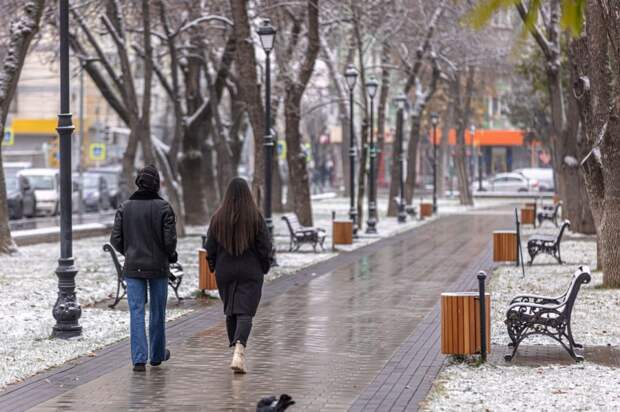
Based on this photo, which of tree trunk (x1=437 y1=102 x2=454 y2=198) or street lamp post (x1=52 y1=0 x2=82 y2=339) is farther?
tree trunk (x1=437 y1=102 x2=454 y2=198)

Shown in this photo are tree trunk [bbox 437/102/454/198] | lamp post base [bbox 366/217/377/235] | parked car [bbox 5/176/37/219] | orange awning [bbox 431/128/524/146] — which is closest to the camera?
lamp post base [bbox 366/217/377/235]

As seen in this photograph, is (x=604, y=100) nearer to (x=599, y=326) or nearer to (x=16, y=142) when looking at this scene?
(x=599, y=326)

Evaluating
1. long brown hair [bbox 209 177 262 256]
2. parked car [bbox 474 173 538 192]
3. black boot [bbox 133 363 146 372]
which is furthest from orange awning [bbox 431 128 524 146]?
long brown hair [bbox 209 177 262 256]

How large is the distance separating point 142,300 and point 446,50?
38911 mm

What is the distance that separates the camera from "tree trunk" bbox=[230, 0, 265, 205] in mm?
26688

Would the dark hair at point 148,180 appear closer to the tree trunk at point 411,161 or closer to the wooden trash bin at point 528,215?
the wooden trash bin at point 528,215

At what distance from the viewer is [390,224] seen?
4438 cm

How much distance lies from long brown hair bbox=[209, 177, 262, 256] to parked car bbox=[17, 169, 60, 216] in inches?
1676

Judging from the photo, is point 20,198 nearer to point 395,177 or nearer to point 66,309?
point 395,177

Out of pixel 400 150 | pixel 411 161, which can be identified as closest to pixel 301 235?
pixel 400 150

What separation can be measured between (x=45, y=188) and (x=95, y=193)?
4745mm

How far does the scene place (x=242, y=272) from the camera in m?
11.9

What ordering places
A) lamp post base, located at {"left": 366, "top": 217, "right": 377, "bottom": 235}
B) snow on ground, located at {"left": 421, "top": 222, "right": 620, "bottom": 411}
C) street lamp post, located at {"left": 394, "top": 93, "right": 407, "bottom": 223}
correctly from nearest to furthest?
snow on ground, located at {"left": 421, "top": 222, "right": 620, "bottom": 411}, lamp post base, located at {"left": 366, "top": 217, "right": 377, "bottom": 235}, street lamp post, located at {"left": 394, "top": 93, "right": 407, "bottom": 223}

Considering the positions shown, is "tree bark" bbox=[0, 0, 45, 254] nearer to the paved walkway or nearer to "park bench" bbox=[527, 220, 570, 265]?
the paved walkway
